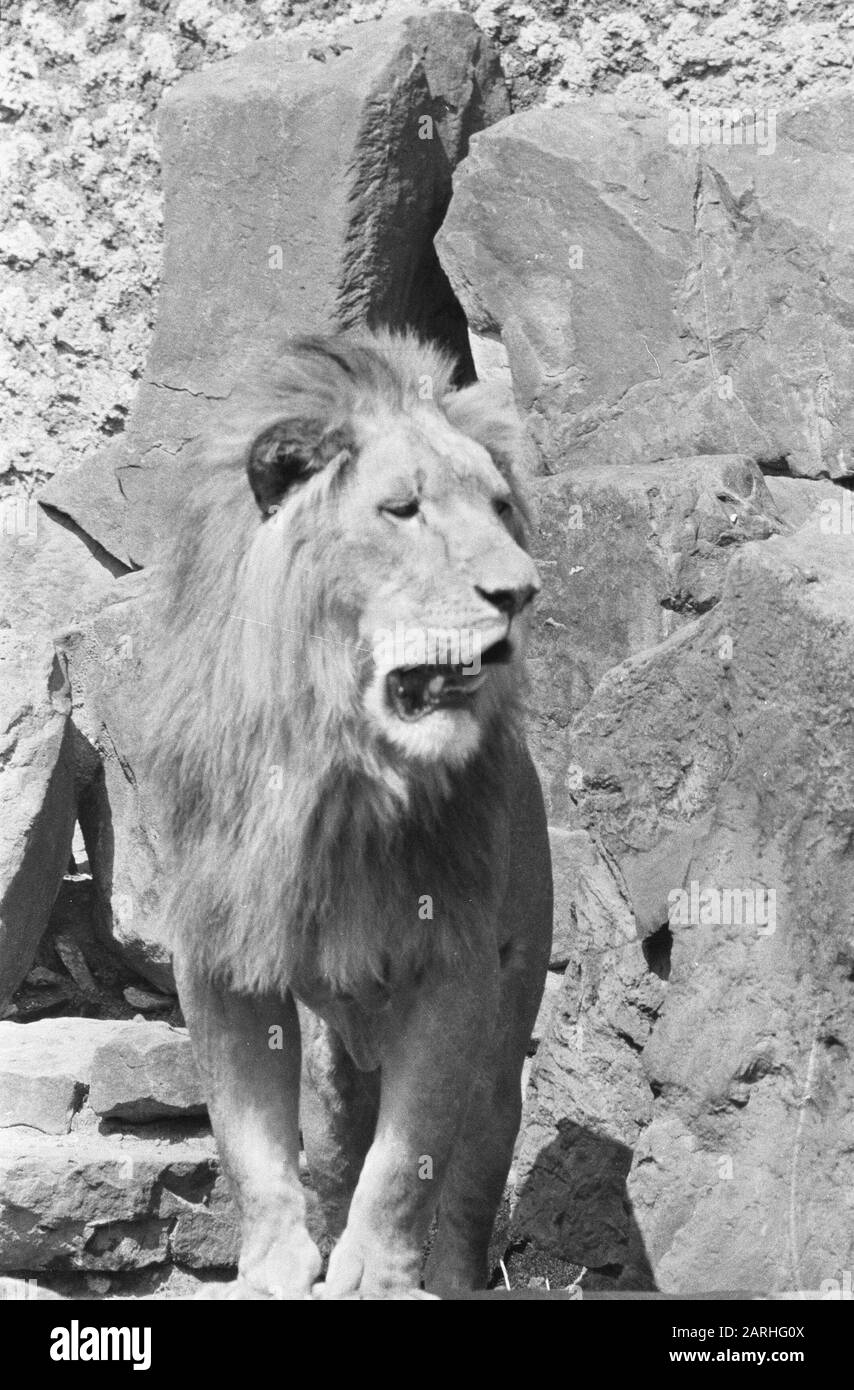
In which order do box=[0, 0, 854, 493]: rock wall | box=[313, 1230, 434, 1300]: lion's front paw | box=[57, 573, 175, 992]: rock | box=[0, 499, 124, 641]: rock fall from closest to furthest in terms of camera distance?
box=[313, 1230, 434, 1300]: lion's front paw, box=[57, 573, 175, 992]: rock, box=[0, 499, 124, 641]: rock, box=[0, 0, 854, 493]: rock wall

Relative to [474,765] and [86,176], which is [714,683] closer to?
[474,765]

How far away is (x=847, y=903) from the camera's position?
15.4 feet

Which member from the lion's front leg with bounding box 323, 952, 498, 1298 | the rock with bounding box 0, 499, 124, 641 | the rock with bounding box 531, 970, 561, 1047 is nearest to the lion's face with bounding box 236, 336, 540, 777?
the lion's front leg with bounding box 323, 952, 498, 1298

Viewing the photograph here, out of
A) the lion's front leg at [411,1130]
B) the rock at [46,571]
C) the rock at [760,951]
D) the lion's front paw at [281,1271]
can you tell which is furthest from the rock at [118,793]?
the lion's front paw at [281,1271]

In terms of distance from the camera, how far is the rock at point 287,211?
252 inches

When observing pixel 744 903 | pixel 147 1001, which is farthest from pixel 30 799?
pixel 744 903

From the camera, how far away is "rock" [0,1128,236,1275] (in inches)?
219

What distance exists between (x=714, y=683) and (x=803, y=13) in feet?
7.55

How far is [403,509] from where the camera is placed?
12.7 feet

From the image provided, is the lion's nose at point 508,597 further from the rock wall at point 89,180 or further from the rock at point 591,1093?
the rock wall at point 89,180

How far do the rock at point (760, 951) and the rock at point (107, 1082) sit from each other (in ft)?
4.06

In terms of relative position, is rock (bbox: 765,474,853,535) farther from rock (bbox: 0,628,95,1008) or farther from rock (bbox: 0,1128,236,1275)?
rock (bbox: 0,1128,236,1275)

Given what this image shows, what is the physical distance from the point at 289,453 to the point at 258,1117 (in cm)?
121

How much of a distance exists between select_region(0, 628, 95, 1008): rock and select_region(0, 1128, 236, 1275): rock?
639 mm
